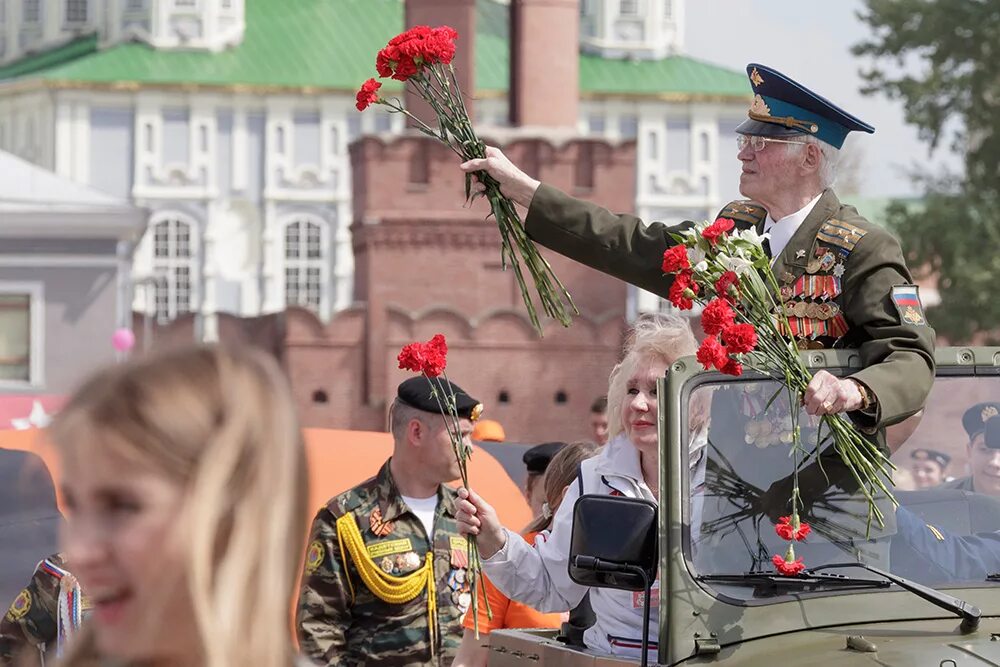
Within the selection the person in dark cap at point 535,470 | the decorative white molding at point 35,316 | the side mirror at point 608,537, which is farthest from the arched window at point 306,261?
the side mirror at point 608,537

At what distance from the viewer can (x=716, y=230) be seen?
4.41m

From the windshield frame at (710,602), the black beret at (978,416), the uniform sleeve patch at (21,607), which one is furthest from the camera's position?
the uniform sleeve patch at (21,607)

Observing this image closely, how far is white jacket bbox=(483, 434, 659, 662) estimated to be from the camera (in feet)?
16.1

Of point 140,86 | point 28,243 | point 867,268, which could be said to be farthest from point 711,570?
point 140,86

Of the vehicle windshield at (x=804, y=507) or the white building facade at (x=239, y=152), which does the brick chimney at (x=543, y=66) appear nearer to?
the white building facade at (x=239, y=152)

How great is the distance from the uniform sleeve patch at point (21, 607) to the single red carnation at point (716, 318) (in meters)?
2.04

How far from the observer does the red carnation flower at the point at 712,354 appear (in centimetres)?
414

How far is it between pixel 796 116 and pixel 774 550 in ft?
3.79

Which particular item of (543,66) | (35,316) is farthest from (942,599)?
(543,66)

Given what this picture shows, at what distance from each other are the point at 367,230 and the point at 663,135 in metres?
39.1

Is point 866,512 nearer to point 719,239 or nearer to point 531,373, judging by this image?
point 719,239

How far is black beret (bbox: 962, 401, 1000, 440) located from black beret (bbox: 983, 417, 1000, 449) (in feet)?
0.04

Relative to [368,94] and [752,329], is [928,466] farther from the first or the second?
[368,94]

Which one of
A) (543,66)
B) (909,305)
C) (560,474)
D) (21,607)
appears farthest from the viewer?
(543,66)
